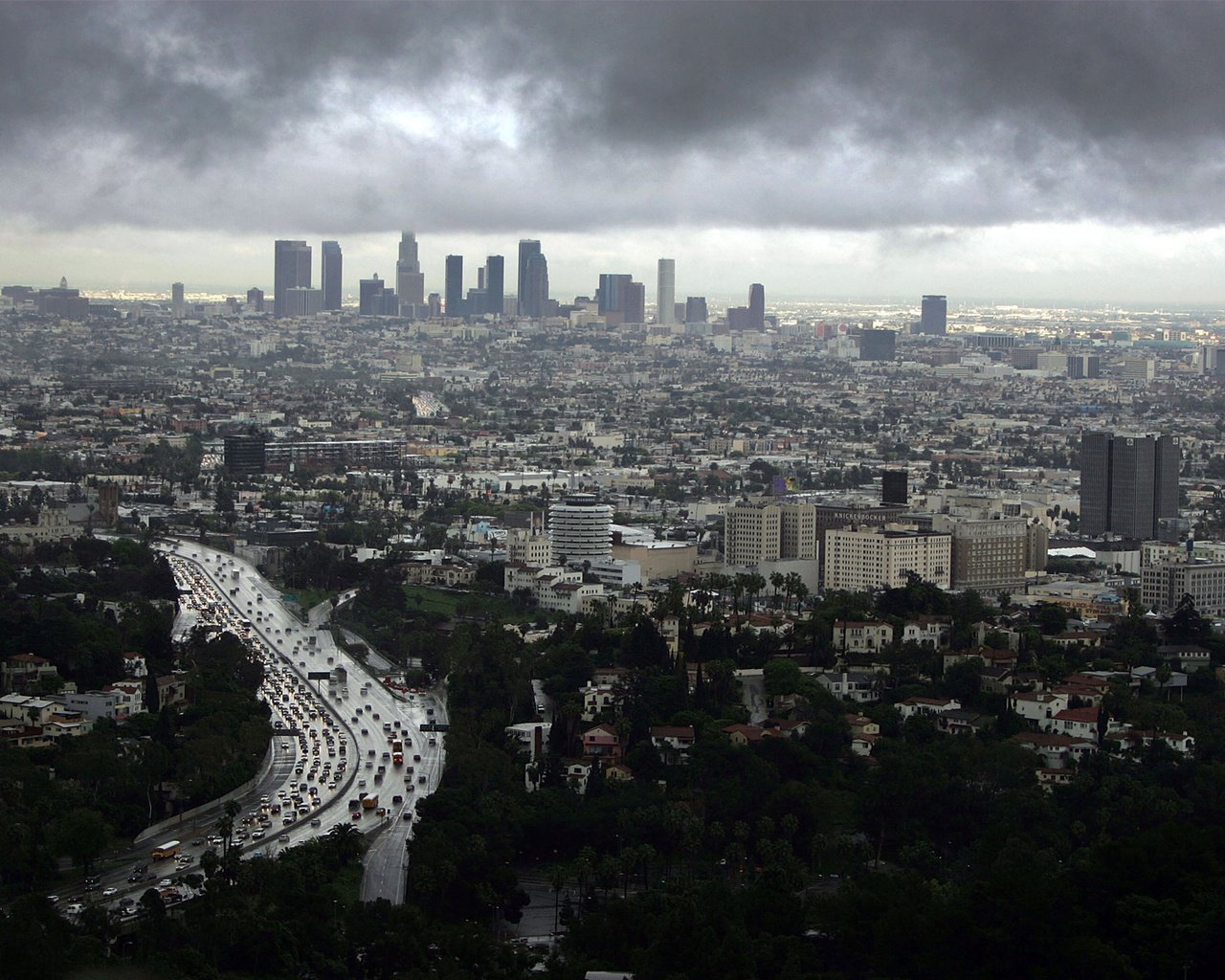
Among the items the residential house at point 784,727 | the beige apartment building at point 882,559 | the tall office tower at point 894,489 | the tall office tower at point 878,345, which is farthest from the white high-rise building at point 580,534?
the tall office tower at point 878,345

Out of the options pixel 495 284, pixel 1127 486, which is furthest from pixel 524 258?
pixel 1127 486

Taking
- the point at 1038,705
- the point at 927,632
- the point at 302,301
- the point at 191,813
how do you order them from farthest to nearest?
the point at 302,301 < the point at 927,632 < the point at 1038,705 < the point at 191,813

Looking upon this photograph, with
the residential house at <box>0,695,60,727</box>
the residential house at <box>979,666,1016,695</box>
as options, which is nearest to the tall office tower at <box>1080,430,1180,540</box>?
the residential house at <box>979,666,1016,695</box>

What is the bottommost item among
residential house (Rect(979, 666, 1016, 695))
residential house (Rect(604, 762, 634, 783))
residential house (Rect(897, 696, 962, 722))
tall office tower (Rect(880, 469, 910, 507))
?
residential house (Rect(604, 762, 634, 783))

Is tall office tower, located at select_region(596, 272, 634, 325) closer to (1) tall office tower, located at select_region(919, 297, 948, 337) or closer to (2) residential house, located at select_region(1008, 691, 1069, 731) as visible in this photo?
(1) tall office tower, located at select_region(919, 297, 948, 337)

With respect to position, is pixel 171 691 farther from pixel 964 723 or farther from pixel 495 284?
pixel 495 284

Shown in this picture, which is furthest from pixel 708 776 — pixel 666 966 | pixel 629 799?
pixel 666 966

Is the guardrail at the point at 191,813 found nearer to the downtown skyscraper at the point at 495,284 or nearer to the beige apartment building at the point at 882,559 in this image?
the beige apartment building at the point at 882,559

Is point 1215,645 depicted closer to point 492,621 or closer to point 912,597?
point 912,597
